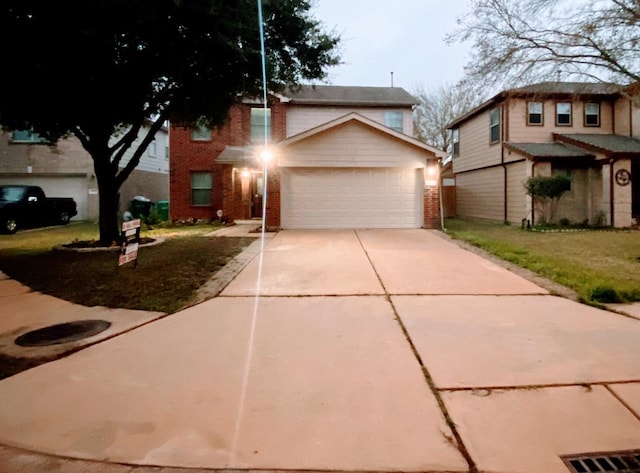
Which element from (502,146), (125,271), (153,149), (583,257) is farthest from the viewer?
(153,149)

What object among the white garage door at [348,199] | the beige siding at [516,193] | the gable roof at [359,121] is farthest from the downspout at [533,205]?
the white garage door at [348,199]

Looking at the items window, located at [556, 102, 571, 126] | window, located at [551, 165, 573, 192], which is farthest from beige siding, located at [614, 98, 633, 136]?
window, located at [551, 165, 573, 192]

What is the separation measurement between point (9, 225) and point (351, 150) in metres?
12.5

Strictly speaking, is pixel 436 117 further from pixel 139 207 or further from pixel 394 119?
pixel 139 207

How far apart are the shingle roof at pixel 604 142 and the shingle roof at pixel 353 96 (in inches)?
263

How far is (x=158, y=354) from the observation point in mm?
3717

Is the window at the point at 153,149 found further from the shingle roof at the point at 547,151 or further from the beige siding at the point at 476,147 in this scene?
the shingle roof at the point at 547,151

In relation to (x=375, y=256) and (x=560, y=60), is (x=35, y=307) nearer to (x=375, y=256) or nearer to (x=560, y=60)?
(x=375, y=256)

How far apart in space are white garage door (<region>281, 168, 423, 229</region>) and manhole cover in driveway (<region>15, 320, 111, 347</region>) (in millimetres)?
10821

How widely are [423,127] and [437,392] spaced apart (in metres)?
30.6

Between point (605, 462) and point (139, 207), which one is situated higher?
point (139, 207)

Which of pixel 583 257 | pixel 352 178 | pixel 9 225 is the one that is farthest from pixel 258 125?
pixel 583 257

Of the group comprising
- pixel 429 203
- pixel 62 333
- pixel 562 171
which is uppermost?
pixel 562 171

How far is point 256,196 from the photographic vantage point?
1938 centimetres
